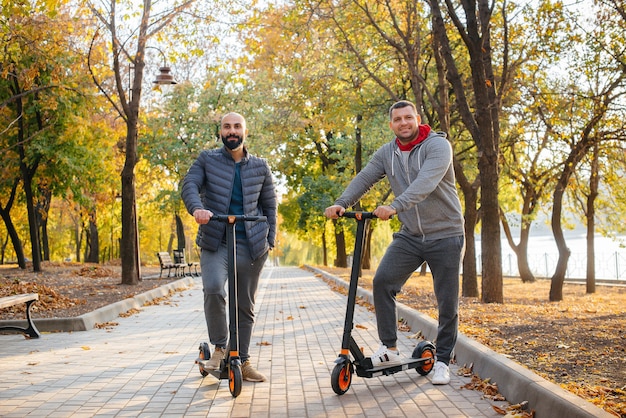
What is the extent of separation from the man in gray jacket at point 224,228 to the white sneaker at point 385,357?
1070 millimetres

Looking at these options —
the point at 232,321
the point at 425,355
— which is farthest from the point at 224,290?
the point at 425,355

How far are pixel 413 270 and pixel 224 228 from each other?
1.53m

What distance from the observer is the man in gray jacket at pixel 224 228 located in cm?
624

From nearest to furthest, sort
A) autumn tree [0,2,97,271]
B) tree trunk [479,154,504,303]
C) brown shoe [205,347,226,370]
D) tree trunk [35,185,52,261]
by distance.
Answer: brown shoe [205,347,226,370]
tree trunk [479,154,504,303]
autumn tree [0,2,97,271]
tree trunk [35,185,52,261]

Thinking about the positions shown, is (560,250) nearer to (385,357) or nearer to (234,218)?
(385,357)

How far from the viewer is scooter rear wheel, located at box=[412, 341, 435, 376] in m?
6.55

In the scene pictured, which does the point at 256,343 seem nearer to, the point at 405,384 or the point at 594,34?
the point at 405,384

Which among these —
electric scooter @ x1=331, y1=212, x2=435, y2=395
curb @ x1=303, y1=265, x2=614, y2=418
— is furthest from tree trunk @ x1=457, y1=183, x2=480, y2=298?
electric scooter @ x1=331, y1=212, x2=435, y2=395

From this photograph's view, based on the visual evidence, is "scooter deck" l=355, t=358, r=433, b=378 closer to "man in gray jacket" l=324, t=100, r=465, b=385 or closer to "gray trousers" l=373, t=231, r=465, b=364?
"man in gray jacket" l=324, t=100, r=465, b=385

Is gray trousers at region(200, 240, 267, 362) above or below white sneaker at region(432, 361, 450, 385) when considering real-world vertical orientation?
above

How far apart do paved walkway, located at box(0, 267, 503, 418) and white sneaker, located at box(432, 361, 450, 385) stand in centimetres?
5

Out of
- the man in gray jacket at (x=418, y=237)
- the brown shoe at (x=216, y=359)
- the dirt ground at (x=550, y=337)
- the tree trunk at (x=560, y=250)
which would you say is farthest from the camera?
the tree trunk at (x=560, y=250)

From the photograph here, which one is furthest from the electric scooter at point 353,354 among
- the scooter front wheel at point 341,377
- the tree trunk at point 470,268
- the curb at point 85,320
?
the tree trunk at point 470,268

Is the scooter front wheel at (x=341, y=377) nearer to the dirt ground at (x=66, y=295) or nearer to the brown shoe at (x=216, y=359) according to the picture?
the brown shoe at (x=216, y=359)
